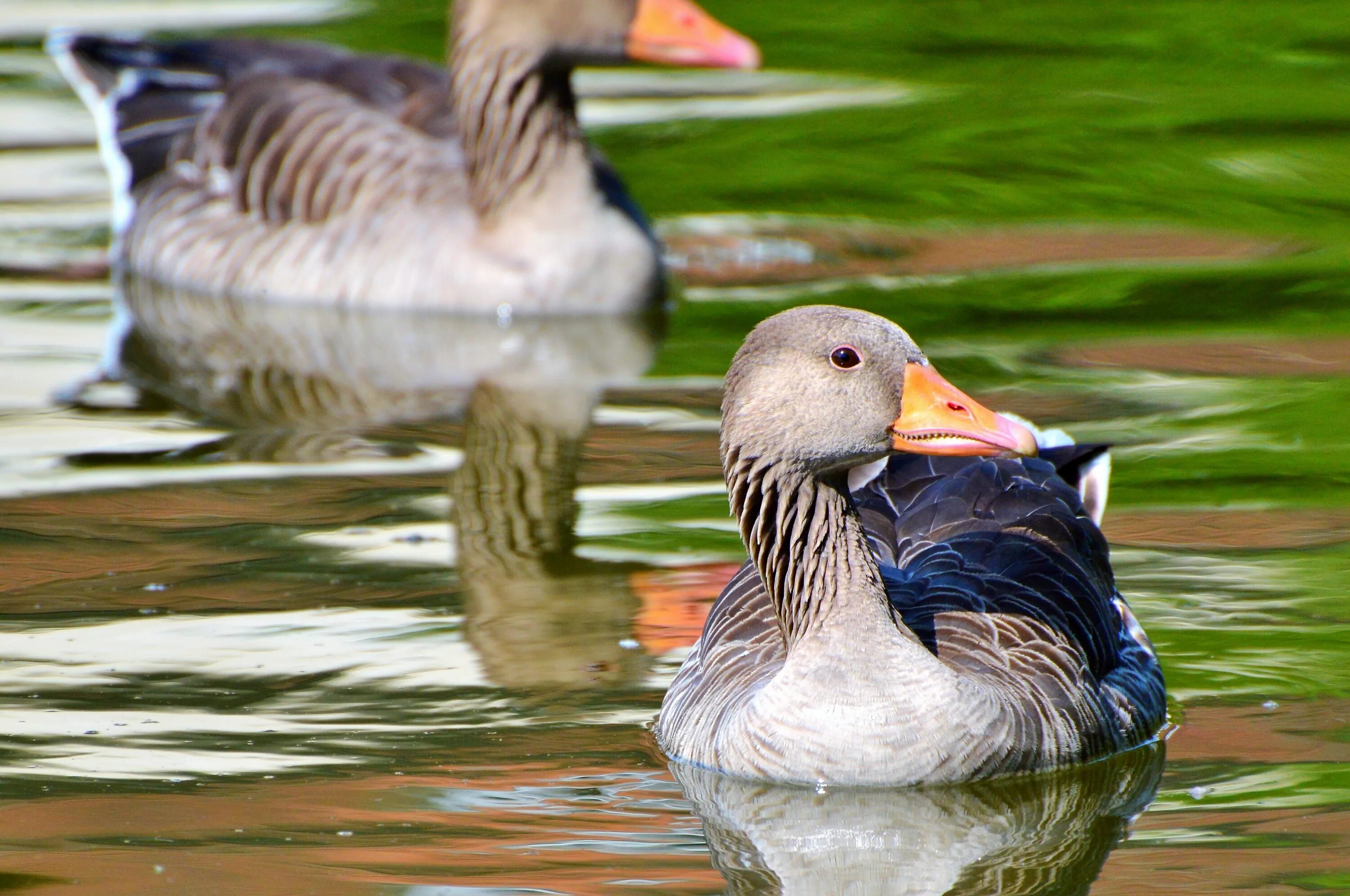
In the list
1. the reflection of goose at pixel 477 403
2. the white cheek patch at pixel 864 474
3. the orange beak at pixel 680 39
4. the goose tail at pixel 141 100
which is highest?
the orange beak at pixel 680 39

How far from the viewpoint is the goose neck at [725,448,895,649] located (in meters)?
6.85

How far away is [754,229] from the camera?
577 inches

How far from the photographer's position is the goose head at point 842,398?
6715 mm

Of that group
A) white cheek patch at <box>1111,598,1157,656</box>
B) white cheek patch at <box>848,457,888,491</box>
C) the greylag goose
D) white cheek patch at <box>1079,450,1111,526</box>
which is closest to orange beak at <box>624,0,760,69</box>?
white cheek patch at <box>1079,450,1111,526</box>

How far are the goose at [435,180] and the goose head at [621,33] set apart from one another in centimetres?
1

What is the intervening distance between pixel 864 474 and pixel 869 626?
4.64 feet

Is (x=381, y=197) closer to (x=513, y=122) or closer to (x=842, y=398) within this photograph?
(x=513, y=122)

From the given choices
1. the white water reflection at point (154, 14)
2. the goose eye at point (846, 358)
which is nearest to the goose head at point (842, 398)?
the goose eye at point (846, 358)

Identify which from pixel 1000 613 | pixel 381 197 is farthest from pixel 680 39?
pixel 1000 613

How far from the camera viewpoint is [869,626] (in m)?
6.79

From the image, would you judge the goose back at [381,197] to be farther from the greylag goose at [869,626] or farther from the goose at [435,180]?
the greylag goose at [869,626]

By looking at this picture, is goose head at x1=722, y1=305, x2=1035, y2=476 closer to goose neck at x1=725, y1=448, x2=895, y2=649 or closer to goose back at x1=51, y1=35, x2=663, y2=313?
goose neck at x1=725, y1=448, x2=895, y2=649

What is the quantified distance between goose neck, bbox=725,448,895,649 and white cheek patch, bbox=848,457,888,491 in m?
1.05

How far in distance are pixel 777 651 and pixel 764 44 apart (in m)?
12.5
